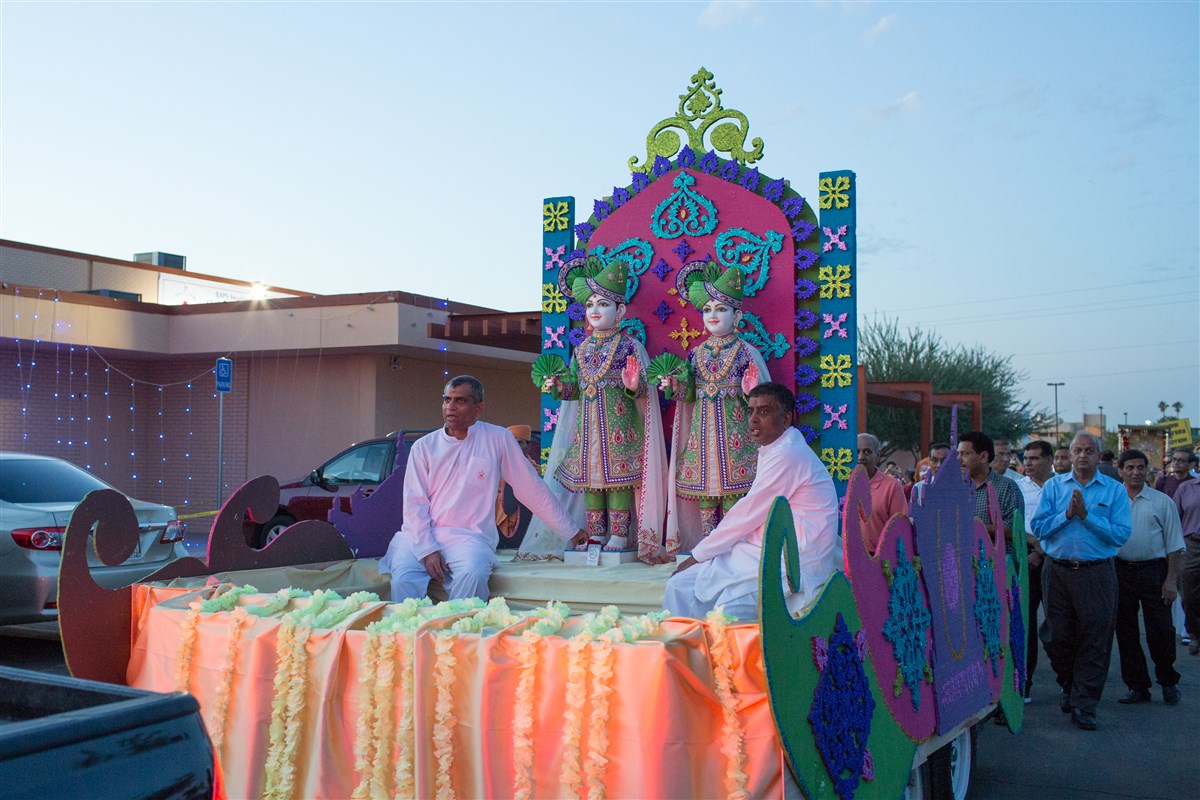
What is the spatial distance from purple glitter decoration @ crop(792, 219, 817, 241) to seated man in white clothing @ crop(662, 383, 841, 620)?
2.35 metres

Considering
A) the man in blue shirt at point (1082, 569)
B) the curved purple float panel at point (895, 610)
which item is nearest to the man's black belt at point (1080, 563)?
the man in blue shirt at point (1082, 569)

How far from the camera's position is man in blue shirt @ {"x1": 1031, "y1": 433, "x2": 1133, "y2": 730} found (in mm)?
6727

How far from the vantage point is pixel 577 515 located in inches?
282

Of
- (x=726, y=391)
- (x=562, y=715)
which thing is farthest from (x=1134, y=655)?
(x=562, y=715)

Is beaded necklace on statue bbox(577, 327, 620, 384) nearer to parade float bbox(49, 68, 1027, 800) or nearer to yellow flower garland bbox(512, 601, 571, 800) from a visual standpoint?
parade float bbox(49, 68, 1027, 800)

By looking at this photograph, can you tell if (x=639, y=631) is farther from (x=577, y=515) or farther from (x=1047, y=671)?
(x=1047, y=671)

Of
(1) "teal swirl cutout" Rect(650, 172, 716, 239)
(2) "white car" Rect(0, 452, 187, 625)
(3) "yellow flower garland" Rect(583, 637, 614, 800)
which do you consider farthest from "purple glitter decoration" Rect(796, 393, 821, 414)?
(2) "white car" Rect(0, 452, 187, 625)

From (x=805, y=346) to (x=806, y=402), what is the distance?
0.37 meters

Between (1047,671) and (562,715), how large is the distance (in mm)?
6636

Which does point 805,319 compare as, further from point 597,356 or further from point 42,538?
point 42,538

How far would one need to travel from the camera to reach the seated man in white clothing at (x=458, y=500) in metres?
5.70

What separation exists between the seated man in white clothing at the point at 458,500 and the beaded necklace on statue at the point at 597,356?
0.98 metres

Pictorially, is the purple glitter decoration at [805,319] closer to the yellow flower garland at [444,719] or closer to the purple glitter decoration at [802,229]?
the purple glitter decoration at [802,229]

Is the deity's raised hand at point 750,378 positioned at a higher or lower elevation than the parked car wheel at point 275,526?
higher
